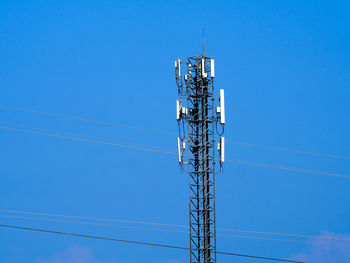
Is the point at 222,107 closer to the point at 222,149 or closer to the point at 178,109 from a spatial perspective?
the point at 222,149

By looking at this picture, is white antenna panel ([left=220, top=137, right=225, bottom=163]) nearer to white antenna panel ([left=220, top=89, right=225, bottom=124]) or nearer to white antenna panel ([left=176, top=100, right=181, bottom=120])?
white antenna panel ([left=220, top=89, right=225, bottom=124])

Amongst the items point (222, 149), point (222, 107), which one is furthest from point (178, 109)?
point (222, 149)

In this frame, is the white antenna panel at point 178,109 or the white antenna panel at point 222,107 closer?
the white antenna panel at point 222,107

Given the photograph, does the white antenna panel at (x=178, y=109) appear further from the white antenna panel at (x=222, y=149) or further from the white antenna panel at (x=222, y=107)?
the white antenna panel at (x=222, y=149)

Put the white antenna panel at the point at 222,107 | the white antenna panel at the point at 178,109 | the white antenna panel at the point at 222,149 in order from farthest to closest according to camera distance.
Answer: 1. the white antenna panel at the point at 178,109
2. the white antenna panel at the point at 222,107
3. the white antenna panel at the point at 222,149

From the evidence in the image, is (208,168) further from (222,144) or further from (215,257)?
(215,257)

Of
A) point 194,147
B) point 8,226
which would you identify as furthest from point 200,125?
point 8,226

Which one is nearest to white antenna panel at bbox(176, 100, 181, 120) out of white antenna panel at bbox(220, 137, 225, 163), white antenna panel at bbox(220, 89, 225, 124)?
white antenna panel at bbox(220, 89, 225, 124)

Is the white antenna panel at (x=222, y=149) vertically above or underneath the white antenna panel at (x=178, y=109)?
underneath

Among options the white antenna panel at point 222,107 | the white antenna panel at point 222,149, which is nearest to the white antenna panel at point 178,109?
the white antenna panel at point 222,107

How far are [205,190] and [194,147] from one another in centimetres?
311

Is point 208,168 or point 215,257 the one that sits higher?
point 208,168

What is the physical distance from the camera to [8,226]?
4219cm

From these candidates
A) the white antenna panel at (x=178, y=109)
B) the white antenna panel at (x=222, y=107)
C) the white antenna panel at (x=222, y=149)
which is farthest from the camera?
the white antenna panel at (x=178, y=109)
